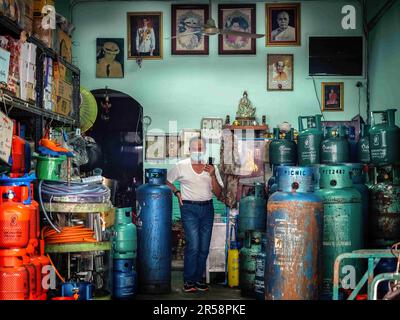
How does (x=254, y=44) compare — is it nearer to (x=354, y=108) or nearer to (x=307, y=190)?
(x=354, y=108)

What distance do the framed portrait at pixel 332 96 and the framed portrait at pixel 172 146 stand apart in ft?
8.95

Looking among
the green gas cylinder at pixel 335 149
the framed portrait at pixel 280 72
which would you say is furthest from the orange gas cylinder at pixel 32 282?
the framed portrait at pixel 280 72

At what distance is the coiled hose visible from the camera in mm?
4680

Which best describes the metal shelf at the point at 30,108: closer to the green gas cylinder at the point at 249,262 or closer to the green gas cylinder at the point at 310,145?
the green gas cylinder at the point at 249,262

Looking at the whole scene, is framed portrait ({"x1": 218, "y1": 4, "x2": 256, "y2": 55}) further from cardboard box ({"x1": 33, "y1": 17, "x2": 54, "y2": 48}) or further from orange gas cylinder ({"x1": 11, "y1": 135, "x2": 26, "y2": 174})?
orange gas cylinder ({"x1": 11, "y1": 135, "x2": 26, "y2": 174})

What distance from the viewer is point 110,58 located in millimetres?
10227

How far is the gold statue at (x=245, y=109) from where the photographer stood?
9.91 metres

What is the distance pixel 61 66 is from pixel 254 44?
487cm

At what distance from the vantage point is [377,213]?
575cm

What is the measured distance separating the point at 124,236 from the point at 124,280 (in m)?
0.47

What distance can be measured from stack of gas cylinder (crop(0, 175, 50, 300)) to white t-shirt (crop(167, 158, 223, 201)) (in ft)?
8.54

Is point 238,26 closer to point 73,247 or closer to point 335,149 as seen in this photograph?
point 335,149

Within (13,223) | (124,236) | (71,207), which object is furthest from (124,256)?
(13,223)
